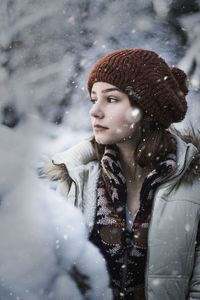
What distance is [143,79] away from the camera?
2115 millimetres

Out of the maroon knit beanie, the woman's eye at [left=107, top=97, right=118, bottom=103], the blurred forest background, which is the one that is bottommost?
the woman's eye at [left=107, top=97, right=118, bottom=103]

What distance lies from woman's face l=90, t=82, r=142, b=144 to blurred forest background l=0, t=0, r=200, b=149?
237 cm

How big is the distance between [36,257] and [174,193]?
26.7 inches

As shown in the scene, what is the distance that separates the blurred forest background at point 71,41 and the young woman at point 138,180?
231 cm

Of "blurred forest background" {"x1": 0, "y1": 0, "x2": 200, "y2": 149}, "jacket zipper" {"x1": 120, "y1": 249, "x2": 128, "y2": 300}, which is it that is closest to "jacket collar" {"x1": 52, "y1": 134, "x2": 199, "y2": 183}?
"jacket zipper" {"x1": 120, "y1": 249, "x2": 128, "y2": 300}

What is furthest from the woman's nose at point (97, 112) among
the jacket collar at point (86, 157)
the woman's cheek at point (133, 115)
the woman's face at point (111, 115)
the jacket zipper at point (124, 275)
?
the jacket zipper at point (124, 275)

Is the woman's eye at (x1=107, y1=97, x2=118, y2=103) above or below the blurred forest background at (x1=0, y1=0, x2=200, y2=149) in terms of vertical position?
below

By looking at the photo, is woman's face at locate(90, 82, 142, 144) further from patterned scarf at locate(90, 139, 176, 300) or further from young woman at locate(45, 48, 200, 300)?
patterned scarf at locate(90, 139, 176, 300)

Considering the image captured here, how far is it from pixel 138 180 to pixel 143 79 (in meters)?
0.49

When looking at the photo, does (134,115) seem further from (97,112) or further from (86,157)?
(86,157)

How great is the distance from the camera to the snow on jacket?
6.41 ft

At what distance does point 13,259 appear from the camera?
2.10 meters

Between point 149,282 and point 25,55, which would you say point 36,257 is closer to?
point 149,282

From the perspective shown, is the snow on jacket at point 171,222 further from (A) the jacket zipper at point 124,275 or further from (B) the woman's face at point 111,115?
(B) the woman's face at point 111,115
